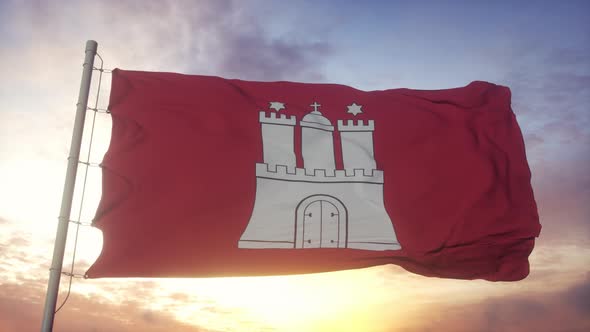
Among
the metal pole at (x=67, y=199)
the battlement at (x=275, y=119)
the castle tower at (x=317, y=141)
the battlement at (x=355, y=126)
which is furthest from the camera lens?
the battlement at (x=355, y=126)

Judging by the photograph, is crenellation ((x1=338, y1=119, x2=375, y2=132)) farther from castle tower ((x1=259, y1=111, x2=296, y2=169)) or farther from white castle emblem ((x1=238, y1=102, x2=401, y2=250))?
castle tower ((x1=259, y1=111, x2=296, y2=169))

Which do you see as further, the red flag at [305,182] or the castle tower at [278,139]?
the castle tower at [278,139]

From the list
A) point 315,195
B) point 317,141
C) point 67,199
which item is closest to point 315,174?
point 315,195

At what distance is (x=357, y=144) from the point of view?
11.9m

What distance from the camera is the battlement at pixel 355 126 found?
12.1 meters

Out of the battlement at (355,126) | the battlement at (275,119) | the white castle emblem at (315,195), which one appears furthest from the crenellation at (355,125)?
the battlement at (275,119)

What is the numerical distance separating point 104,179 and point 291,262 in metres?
3.50

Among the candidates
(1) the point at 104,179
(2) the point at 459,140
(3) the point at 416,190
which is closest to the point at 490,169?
(2) the point at 459,140

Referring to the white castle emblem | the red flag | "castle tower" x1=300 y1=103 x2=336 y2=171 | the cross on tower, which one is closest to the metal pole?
the red flag

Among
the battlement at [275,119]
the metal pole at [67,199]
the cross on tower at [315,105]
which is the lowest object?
the metal pole at [67,199]

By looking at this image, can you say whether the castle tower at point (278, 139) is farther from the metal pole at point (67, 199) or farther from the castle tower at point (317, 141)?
the metal pole at point (67, 199)

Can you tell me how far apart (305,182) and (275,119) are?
1.48 metres

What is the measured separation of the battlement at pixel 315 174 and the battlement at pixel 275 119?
3.28ft

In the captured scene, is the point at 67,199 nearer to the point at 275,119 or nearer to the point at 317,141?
the point at 275,119
